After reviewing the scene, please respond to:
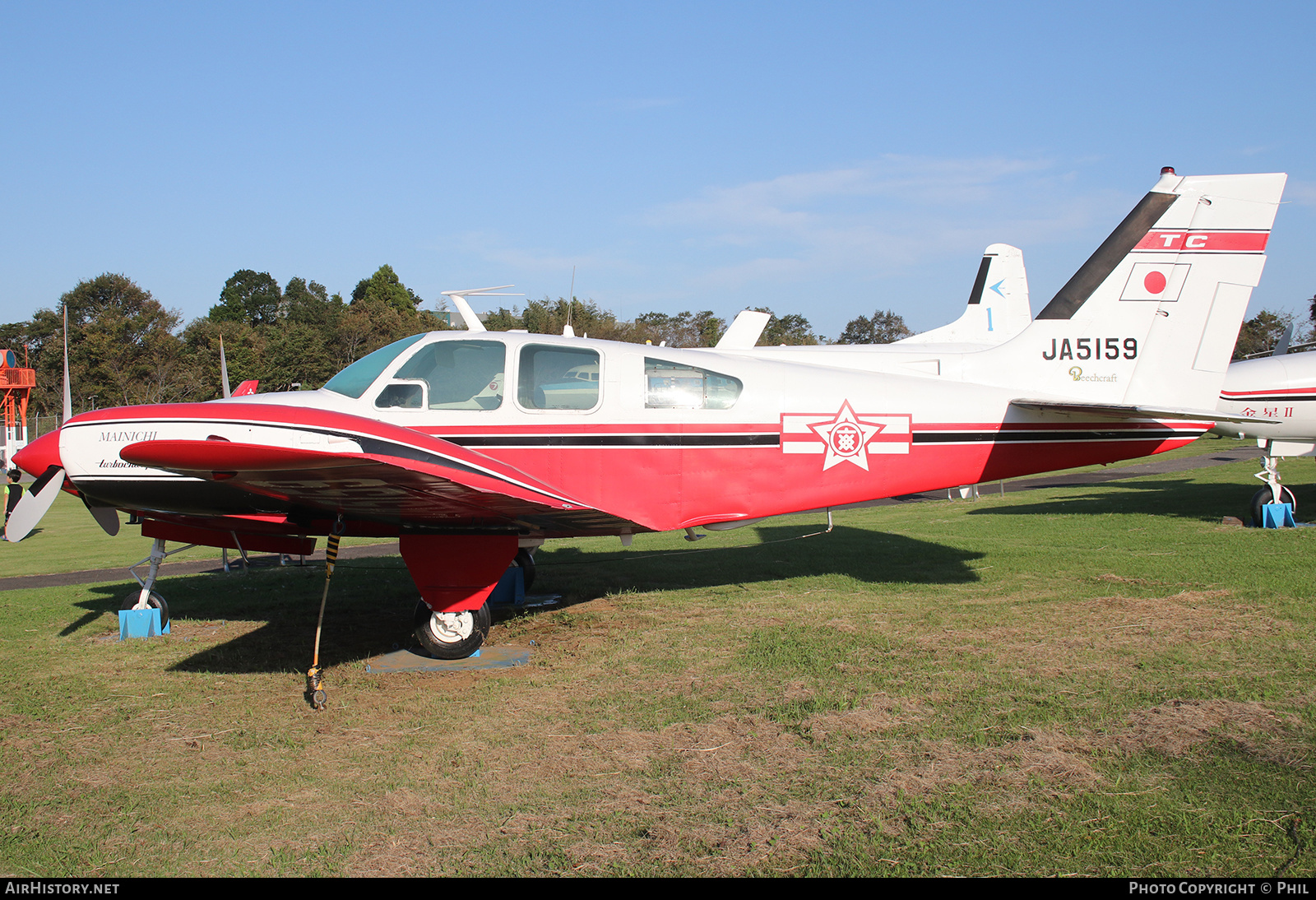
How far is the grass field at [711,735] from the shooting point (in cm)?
323

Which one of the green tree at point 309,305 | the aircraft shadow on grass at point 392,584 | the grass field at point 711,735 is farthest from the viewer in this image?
the green tree at point 309,305

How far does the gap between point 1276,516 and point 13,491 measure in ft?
46.6

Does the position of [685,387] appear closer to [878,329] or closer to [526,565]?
[526,565]

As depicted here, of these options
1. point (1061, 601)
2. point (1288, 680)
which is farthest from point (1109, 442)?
point (1288, 680)

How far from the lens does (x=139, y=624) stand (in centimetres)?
688

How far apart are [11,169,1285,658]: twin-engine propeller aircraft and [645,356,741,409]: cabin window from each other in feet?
0.05

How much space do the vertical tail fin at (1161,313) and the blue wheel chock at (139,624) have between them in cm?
742

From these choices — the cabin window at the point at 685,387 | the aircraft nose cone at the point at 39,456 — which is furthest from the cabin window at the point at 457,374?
the aircraft nose cone at the point at 39,456

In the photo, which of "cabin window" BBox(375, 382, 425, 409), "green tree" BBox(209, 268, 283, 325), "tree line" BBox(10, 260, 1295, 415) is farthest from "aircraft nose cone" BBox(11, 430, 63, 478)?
"green tree" BBox(209, 268, 283, 325)

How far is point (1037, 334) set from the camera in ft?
23.0

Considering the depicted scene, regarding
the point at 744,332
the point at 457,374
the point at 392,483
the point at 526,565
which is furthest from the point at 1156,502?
the point at 392,483

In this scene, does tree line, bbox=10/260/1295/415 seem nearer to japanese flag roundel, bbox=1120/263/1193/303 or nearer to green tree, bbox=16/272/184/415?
green tree, bbox=16/272/184/415

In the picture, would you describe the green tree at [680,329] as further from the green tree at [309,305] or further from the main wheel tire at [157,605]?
the main wheel tire at [157,605]

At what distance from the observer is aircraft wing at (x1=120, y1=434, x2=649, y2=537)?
13.7ft
